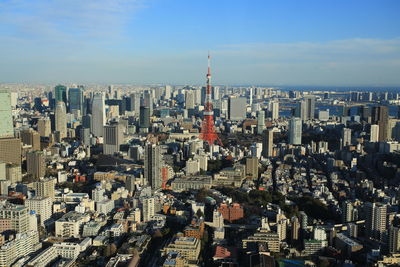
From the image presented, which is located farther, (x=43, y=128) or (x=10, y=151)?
(x=43, y=128)

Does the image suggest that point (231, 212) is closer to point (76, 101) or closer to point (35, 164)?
point (35, 164)

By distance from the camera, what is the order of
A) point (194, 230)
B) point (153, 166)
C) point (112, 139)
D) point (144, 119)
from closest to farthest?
point (194, 230)
point (153, 166)
point (112, 139)
point (144, 119)

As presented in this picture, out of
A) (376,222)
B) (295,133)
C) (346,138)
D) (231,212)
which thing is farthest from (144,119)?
(376,222)

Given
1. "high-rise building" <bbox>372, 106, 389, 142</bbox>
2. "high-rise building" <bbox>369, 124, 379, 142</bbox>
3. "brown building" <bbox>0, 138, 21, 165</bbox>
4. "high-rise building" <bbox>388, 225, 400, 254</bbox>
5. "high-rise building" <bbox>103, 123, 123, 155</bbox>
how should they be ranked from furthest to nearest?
1. "high-rise building" <bbox>372, 106, 389, 142</bbox>
2. "high-rise building" <bbox>369, 124, 379, 142</bbox>
3. "high-rise building" <bbox>103, 123, 123, 155</bbox>
4. "brown building" <bbox>0, 138, 21, 165</bbox>
5. "high-rise building" <bbox>388, 225, 400, 254</bbox>

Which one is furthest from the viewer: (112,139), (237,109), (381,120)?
(237,109)

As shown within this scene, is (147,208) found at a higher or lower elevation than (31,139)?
lower

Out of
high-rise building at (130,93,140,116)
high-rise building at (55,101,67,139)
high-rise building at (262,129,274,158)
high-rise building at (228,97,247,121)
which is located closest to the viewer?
high-rise building at (262,129,274,158)

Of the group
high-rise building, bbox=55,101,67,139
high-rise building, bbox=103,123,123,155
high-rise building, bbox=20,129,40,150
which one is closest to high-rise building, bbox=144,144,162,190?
high-rise building, bbox=103,123,123,155

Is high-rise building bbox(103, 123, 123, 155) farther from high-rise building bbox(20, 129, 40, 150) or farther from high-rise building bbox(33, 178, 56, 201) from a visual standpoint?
high-rise building bbox(33, 178, 56, 201)
